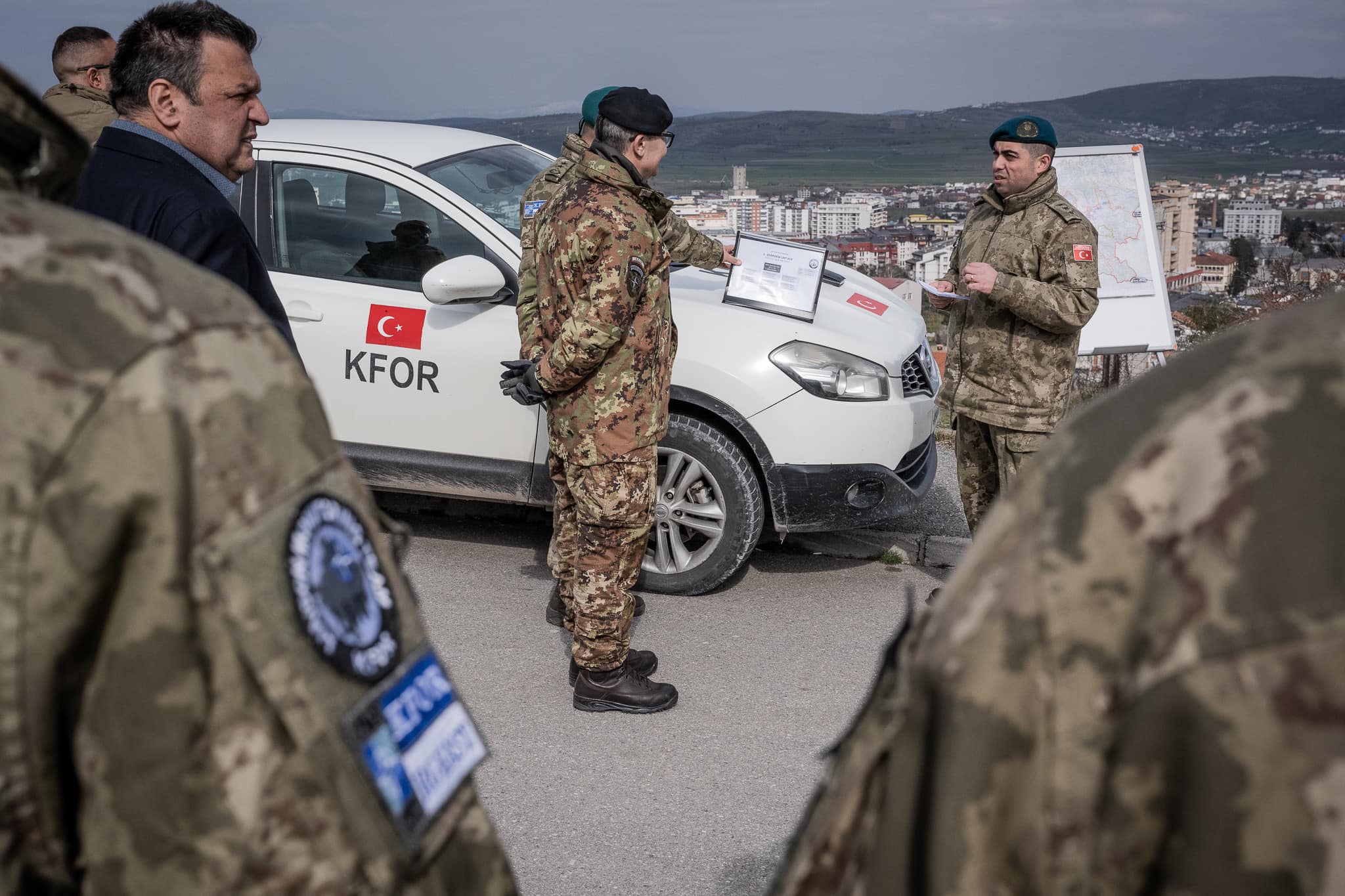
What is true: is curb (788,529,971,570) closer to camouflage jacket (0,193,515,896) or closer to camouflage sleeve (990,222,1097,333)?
camouflage sleeve (990,222,1097,333)

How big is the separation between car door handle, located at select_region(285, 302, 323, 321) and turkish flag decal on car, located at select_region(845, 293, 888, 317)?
7.51ft

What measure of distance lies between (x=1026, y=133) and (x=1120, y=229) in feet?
8.38

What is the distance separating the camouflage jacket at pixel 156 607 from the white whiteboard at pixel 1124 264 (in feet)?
20.3

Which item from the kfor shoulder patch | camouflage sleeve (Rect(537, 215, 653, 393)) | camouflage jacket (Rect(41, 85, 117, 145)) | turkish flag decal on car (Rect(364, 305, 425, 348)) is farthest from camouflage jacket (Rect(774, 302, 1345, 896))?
camouflage jacket (Rect(41, 85, 117, 145))

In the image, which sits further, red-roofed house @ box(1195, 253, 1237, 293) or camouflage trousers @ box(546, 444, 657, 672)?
red-roofed house @ box(1195, 253, 1237, 293)

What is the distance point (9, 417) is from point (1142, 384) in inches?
32.5

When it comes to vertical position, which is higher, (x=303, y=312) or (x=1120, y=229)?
(x=1120, y=229)

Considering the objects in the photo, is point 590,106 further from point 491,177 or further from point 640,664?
point 640,664

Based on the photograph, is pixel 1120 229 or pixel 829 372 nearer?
pixel 829 372

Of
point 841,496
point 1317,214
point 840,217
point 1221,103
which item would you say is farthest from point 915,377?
point 1221,103

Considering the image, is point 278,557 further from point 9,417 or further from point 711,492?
point 711,492

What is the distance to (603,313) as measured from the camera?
3.44 meters

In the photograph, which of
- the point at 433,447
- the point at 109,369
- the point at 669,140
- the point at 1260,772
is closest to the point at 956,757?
the point at 1260,772

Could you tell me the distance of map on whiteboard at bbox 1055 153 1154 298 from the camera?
6562mm
